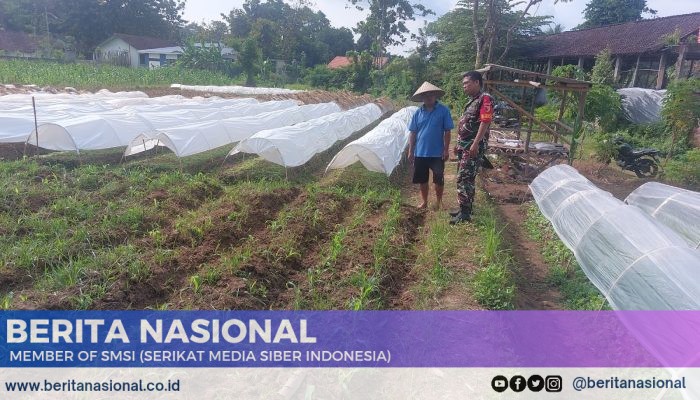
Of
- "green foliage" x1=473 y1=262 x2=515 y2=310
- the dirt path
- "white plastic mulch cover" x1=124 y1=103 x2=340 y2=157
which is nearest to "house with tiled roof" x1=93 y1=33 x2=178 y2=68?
"white plastic mulch cover" x1=124 y1=103 x2=340 y2=157

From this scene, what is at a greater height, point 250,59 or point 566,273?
point 250,59

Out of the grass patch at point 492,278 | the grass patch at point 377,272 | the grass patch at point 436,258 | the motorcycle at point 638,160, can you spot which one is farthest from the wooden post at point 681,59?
the grass patch at point 377,272

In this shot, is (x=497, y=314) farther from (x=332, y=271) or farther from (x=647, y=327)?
(x=332, y=271)

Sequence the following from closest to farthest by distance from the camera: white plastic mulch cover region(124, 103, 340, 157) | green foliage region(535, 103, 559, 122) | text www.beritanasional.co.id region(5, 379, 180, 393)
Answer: text www.beritanasional.co.id region(5, 379, 180, 393) < white plastic mulch cover region(124, 103, 340, 157) < green foliage region(535, 103, 559, 122)

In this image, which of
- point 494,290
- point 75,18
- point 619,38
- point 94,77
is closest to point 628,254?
point 494,290

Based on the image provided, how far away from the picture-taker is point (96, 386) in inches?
102

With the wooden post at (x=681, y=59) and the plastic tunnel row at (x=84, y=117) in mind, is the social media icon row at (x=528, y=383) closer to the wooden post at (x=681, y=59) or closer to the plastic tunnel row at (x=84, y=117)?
the plastic tunnel row at (x=84, y=117)

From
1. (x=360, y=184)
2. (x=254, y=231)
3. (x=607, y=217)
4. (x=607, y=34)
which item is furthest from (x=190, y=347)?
(x=607, y=34)

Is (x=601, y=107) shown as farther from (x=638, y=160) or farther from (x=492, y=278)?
(x=492, y=278)

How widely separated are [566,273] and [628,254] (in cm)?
138

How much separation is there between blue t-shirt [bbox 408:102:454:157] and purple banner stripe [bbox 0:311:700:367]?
2.59 m

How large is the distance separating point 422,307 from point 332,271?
99 centimetres

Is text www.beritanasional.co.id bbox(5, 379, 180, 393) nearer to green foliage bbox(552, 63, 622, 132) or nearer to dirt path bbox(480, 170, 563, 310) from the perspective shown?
dirt path bbox(480, 170, 563, 310)

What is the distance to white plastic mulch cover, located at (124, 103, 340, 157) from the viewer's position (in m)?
8.02
